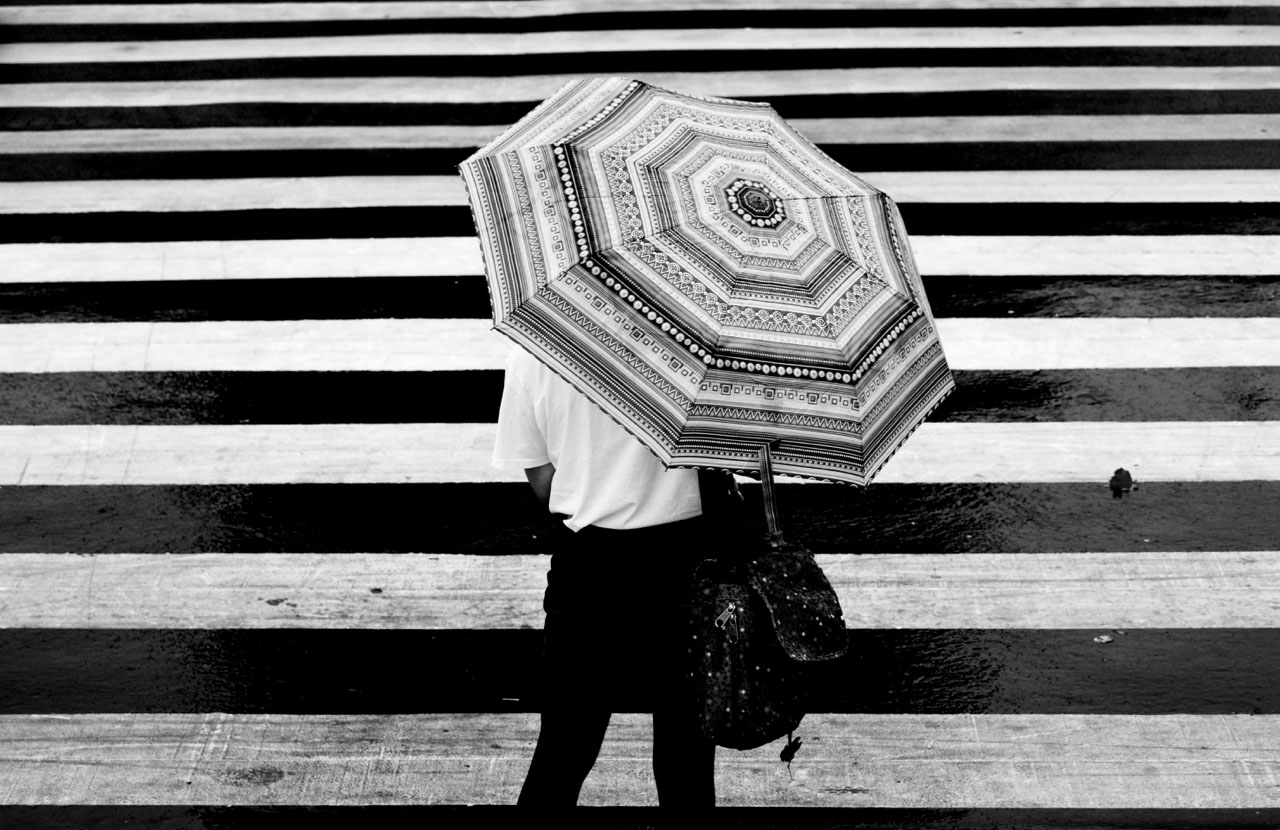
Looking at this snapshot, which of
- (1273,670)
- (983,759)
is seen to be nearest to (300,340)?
(983,759)

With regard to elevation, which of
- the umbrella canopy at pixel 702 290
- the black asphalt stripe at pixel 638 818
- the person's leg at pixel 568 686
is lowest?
the black asphalt stripe at pixel 638 818

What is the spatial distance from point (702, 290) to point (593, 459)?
0.48 meters

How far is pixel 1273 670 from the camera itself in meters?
4.83

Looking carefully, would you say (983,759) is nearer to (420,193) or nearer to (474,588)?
(474,588)

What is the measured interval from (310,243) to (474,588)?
3.09 m

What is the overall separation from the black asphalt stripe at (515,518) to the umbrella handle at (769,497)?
86.7 inches

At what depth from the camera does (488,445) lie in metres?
6.02

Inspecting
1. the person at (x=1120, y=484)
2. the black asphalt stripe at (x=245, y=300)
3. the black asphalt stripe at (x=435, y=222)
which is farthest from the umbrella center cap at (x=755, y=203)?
the black asphalt stripe at (x=435, y=222)

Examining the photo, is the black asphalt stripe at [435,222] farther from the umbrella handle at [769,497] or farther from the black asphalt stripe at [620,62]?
the umbrella handle at [769,497]

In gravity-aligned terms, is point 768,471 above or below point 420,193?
above

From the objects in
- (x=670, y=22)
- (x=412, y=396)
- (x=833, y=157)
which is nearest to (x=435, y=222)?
(x=412, y=396)

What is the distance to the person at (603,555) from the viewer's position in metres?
3.26

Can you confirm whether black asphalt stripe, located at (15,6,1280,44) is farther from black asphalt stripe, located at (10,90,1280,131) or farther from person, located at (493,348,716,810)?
person, located at (493,348,716,810)

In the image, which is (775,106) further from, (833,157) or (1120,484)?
(1120,484)
